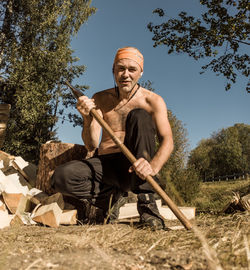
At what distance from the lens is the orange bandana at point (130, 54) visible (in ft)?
10.3

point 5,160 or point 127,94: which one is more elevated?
point 127,94

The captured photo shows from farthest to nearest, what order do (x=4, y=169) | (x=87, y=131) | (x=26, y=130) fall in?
(x=26, y=130)
(x=4, y=169)
(x=87, y=131)

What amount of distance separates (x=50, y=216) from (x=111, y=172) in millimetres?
904

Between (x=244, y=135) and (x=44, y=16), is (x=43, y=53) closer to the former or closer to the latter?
(x=44, y=16)

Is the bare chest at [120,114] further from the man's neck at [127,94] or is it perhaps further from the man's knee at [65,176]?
the man's knee at [65,176]

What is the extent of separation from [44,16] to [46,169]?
1004 centimetres

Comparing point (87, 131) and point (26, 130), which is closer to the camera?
point (87, 131)

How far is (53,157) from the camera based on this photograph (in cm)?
389

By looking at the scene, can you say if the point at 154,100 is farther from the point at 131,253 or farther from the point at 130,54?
the point at 131,253

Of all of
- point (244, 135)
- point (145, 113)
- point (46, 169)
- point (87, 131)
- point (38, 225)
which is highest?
point (244, 135)

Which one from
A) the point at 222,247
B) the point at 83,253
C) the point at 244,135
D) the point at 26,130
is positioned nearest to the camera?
the point at 83,253

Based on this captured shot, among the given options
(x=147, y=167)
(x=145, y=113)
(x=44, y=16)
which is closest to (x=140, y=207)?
(x=147, y=167)

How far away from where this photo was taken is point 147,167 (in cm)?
240

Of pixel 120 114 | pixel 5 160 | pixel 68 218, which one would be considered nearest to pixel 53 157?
pixel 68 218
